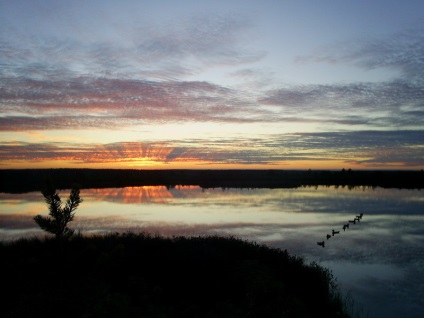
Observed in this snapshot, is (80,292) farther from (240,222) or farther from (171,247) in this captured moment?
(240,222)

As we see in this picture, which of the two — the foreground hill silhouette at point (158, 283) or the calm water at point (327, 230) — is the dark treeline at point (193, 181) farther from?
the foreground hill silhouette at point (158, 283)

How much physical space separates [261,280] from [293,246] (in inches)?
391

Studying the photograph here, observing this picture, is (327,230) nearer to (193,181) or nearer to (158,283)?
(158,283)

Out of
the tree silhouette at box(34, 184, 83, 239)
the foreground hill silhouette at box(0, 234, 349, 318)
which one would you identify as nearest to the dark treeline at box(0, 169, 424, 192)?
the foreground hill silhouette at box(0, 234, 349, 318)

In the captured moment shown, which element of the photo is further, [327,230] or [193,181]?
[193,181]

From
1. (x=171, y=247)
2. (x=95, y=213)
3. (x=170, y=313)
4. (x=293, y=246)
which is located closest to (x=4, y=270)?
(x=170, y=313)

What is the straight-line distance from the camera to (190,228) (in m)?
28.3

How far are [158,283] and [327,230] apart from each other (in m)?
19.3

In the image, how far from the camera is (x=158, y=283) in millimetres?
12578

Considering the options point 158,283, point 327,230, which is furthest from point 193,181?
point 158,283

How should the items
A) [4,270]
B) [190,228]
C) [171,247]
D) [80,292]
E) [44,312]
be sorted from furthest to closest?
[190,228] < [171,247] < [4,270] < [80,292] < [44,312]

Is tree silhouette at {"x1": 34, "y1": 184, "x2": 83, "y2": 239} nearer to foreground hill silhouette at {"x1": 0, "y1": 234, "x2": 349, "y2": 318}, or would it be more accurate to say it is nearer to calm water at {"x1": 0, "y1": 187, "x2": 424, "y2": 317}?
foreground hill silhouette at {"x1": 0, "y1": 234, "x2": 349, "y2": 318}

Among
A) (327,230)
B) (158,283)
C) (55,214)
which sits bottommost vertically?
(327,230)

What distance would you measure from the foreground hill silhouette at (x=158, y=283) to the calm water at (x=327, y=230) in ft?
6.74
